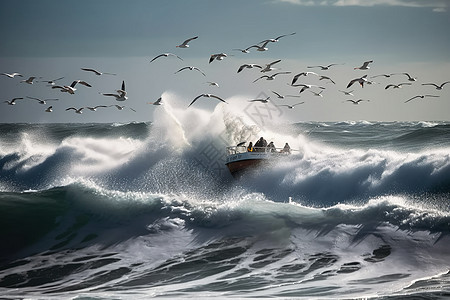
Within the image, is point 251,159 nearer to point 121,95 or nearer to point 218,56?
point 218,56

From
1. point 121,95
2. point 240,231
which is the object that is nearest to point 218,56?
point 121,95

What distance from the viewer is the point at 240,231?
22.7 meters

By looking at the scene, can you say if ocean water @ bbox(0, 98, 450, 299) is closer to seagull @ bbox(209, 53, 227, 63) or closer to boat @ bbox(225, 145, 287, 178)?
boat @ bbox(225, 145, 287, 178)

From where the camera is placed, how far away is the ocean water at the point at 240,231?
1695cm

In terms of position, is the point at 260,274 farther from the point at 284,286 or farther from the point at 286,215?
the point at 286,215

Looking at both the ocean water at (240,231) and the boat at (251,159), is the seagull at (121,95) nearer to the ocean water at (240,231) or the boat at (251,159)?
the ocean water at (240,231)

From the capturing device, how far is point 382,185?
2584 cm

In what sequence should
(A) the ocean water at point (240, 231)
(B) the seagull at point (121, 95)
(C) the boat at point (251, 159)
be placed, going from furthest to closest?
1. (C) the boat at point (251, 159)
2. (B) the seagull at point (121, 95)
3. (A) the ocean water at point (240, 231)

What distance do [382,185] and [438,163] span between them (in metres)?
2.42

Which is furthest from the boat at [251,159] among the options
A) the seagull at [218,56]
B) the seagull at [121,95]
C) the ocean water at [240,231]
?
the seagull at [121,95]

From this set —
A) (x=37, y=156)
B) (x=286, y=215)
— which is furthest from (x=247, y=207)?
(x=37, y=156)

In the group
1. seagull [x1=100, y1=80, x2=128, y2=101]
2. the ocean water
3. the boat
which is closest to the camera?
the ocean water

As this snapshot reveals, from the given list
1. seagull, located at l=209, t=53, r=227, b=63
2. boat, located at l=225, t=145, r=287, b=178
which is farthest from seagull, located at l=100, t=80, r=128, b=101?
boat, located at l=225, t=145, r=287, b=178

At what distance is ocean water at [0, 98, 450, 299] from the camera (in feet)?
55.6
